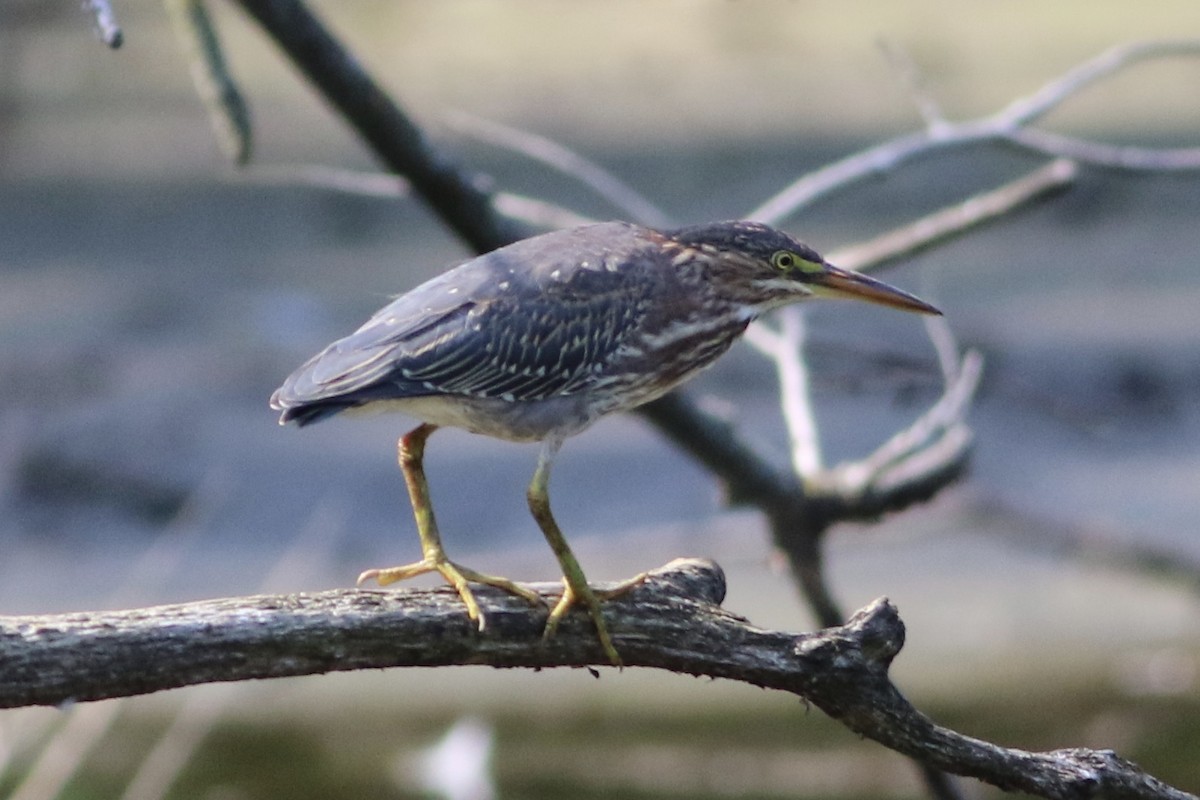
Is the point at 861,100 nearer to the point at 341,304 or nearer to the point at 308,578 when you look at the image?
the point at 341,304

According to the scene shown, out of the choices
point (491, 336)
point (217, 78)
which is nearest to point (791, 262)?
point (491, 336)

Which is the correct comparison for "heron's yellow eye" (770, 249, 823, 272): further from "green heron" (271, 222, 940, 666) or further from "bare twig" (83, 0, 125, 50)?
"bare twig" (83, 0, 125, 50)

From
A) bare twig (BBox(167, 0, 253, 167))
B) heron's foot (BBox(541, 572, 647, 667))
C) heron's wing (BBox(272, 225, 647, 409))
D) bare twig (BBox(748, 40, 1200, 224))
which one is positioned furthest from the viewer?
bare twig (BBox(748, 40, 1200, 224))

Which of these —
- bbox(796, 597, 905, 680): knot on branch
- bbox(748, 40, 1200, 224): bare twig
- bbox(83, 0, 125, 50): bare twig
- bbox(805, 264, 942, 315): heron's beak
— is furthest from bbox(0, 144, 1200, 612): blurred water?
bbox(83, 0, 125, 50): bare twig

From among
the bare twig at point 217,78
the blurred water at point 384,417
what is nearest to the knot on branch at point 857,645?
the bare twig at point 217,78

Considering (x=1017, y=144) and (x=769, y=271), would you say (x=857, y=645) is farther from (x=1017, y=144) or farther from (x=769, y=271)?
(x=1017, y=144)

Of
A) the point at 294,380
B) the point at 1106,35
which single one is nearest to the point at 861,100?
the point at 1106,35
